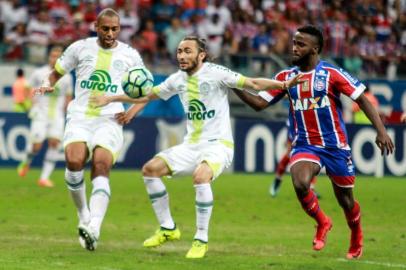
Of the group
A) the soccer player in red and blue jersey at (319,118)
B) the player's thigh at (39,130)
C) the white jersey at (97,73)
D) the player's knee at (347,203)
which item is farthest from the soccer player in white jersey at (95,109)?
the player's thigh at (39,130)

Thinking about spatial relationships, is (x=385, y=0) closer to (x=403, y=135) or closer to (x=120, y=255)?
(x=403, y=135)

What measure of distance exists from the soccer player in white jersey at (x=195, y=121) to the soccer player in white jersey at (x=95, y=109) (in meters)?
0.43

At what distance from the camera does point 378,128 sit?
11219 mm

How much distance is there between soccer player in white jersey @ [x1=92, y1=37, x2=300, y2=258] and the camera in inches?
462

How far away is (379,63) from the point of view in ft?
94.8

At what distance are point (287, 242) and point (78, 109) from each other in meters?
3.09

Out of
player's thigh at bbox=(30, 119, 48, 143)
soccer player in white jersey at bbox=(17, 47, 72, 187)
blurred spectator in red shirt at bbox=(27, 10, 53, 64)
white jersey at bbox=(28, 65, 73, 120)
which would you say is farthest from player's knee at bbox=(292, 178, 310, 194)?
blurred spectator in red shirt at bbox=(27, 10, 53, 64)

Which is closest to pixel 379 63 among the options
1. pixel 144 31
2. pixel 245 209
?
pixel 144 31

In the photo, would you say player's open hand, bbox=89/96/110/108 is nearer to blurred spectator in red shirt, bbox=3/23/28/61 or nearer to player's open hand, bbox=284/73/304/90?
player's open hand, bbox=284/73/304/90

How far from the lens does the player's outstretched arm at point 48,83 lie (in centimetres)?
1212

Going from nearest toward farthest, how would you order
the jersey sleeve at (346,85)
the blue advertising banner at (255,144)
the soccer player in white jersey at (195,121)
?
the jersey sleeve at (346,85)
the soccer player in white jersey at (195,121)
the blue advertising banner at (255,144)

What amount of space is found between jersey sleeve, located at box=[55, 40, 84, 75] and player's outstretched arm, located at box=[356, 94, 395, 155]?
3279 mm

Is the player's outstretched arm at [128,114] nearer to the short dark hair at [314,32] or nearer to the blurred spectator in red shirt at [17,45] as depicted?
the short dark hair at [314,32]

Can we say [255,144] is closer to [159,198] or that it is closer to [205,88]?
[159,198]
